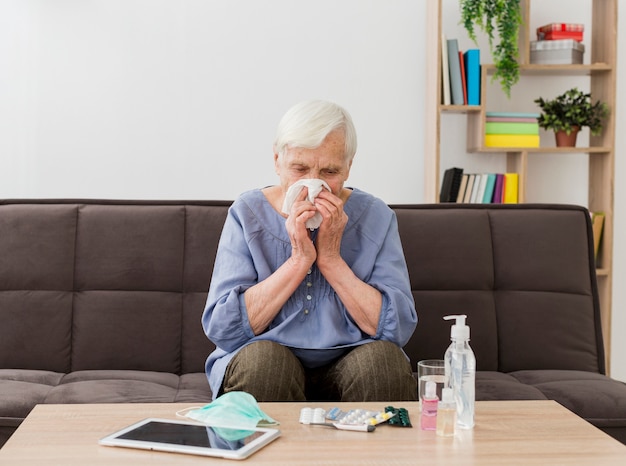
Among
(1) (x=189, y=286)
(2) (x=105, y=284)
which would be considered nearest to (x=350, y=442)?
(1) (x=189, y=286)

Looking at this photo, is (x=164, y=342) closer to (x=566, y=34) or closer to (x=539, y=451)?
(x=539, y=451)

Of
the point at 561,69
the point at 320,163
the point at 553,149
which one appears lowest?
the point at 320,163

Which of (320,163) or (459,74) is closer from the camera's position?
(320,163)

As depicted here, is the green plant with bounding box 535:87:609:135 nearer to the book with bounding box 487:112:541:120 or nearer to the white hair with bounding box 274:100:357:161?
the book with bounding box 487:112:541:120

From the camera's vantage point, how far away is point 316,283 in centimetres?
207

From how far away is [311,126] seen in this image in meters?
2.03

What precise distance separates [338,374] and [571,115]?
8.09 ft

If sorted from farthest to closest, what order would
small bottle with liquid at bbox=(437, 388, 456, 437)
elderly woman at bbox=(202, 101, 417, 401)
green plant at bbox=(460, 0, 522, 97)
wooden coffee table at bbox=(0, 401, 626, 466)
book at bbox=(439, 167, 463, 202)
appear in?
book at bbox=(439, 167, 463, 202)
green plant at bbox=(460, 0, 522, 97)
elderly woman at bbox=(202, 101, 417, 401)
small bottle with liquid at bbox=(437, 388, 456, 437)
wooden coffee table at bbox=(0, 401, 626, 466)

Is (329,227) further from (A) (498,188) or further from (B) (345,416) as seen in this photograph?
(A) (498,188)

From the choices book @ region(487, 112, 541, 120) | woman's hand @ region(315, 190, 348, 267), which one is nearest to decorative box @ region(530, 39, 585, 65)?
book @ region(487, 112, 541, 120)

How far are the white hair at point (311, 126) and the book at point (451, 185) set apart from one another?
6.27ft

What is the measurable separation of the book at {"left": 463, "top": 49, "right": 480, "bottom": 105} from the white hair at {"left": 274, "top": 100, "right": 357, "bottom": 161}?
1930 mm

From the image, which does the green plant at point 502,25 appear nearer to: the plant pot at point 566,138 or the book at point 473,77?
the book at point 473,77

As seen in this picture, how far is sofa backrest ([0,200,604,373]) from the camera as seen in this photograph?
2445 millimetres
